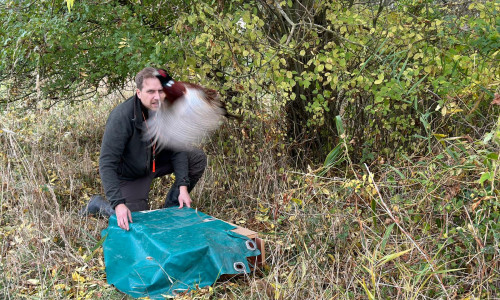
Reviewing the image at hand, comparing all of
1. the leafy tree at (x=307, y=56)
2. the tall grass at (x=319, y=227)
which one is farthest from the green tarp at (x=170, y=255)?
the leafy tree at (x=307, y=56)

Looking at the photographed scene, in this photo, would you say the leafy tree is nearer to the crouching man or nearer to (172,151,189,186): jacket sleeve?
the crouching man

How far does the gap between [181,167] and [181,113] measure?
1.70ft

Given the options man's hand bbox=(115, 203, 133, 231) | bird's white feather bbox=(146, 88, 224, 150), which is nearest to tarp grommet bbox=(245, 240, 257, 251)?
man's hand bbox=(115, 203, 133, 231)

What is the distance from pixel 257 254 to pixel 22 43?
2.73 metres

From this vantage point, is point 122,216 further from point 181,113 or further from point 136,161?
point 181,113

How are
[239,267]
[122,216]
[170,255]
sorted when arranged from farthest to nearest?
[122,216]
[239,267]
[170,255]

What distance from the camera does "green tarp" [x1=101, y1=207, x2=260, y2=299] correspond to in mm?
2842

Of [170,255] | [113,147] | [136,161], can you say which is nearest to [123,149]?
[113,147]

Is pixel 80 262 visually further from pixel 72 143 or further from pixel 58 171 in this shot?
pixel 72 143

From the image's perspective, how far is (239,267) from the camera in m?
2.96

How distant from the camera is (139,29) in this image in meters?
4.30

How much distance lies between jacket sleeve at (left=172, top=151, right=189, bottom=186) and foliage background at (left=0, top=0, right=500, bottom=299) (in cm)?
43

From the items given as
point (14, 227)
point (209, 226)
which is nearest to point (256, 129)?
point (209, 226)

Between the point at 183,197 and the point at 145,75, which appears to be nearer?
the point at 145,75
